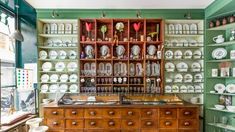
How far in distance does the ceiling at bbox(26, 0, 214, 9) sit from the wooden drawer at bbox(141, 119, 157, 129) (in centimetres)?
224

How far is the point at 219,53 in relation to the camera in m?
4.58

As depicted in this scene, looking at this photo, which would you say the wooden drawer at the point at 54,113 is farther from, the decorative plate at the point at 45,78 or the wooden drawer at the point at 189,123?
the wooden drawer at the point at 189,123

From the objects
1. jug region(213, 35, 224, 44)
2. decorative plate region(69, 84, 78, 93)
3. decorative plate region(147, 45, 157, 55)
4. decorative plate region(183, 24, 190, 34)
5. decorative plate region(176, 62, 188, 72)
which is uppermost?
decorative plate region(183, 24, 190, 34)

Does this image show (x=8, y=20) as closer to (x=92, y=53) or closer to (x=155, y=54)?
(x=92, y=53)

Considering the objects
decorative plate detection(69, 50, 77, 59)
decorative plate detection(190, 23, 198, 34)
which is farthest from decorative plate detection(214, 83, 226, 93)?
decorative plate detection(69, 50, 77, 59)

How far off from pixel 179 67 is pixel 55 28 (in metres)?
2.83

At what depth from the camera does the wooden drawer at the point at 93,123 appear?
4.06 meters

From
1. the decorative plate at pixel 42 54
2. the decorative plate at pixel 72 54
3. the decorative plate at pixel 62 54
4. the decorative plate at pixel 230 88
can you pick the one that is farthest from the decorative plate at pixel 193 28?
the decorative plate at pixel 42 54

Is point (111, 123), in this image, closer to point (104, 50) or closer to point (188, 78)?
point (104, 50)

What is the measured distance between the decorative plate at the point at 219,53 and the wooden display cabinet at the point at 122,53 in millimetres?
1094

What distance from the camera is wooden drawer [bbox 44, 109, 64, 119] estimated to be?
159 inches

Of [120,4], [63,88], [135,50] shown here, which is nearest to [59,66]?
[63,88]

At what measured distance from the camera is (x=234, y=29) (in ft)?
14.3

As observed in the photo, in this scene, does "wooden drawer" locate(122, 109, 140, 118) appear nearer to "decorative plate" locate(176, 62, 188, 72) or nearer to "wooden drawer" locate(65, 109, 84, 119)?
"wooden drawer" locate(65, 109, 84, 119)
